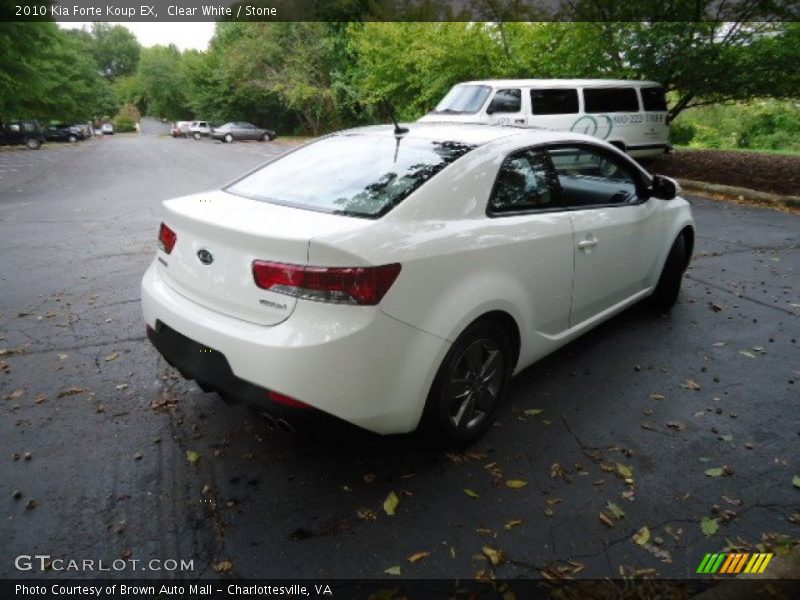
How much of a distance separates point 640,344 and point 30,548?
162 inches

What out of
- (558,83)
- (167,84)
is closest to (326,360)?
(558,83)

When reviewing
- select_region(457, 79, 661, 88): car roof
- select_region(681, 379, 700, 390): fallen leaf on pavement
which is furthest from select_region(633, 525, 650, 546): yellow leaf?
select_region(457, 79, 661, 88): car roof

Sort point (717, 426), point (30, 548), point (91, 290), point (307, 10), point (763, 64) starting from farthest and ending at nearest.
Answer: point (307, 10) < point (763, 64) < point (91, 290) < point (717, 426) < point (30, 548)

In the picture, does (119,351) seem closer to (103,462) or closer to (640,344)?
(103,462)

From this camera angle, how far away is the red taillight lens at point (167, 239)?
110 inches

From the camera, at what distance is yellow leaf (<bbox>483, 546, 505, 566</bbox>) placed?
2.25 m

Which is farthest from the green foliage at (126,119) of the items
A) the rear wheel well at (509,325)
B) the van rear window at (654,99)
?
the rear wheel well at (509,325)

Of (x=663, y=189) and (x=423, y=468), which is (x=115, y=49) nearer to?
(x=663, y=189)

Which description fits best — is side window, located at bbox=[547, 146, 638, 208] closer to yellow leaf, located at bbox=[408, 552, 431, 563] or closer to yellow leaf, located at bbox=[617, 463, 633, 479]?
yellow leaf, located at bbox=[617, 463, 633, 479]

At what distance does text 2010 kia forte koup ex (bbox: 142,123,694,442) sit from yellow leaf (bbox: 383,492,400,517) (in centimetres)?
37

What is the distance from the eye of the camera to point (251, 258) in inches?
92.5

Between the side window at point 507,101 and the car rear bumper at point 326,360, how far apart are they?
10.3 m

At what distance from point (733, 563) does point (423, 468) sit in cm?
143

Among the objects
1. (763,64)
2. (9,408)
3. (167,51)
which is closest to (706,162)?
(763,64)
